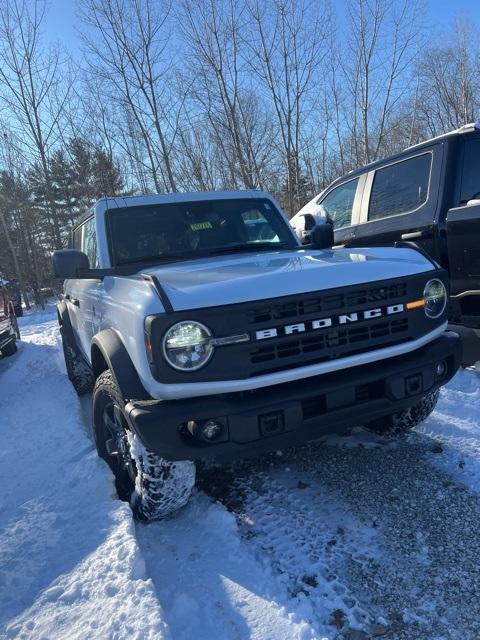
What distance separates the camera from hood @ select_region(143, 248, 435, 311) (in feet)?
7.57

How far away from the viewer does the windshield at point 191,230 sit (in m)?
3.57

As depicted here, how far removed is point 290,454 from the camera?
3387 millimetres

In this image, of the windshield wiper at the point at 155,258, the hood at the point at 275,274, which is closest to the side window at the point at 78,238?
the windshield wiper at the point at 155,258

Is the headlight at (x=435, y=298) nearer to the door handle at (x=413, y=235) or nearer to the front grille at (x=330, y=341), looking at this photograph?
the front grille at (x=330, y=341)

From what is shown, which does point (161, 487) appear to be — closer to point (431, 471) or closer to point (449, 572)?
→ point (449, 572)

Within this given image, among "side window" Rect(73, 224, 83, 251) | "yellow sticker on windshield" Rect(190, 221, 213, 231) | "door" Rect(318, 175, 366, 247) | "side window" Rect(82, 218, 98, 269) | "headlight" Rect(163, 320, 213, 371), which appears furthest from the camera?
"door" Rect(318, 175, 366, 247)

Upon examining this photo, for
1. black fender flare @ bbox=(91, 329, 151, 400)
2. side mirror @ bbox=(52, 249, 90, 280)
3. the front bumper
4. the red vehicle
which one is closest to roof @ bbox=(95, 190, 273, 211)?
side mirror @ bbox=(52, 249, 90, 280)

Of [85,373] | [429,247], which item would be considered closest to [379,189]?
[429,247]

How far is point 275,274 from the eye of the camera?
2473 millimetres

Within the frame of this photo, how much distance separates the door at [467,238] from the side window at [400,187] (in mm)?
338

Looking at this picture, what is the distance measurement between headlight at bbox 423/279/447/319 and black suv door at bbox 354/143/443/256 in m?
1.80

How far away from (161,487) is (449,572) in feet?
4.70

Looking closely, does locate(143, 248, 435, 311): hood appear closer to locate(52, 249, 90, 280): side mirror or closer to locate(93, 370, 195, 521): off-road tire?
locate(52, 249, 90, 280): side mirror

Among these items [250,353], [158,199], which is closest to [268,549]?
[250,353]
